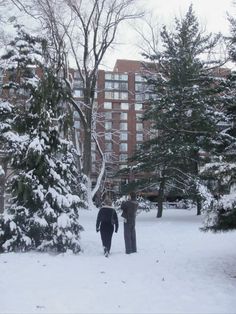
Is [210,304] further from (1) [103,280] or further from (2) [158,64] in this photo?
(2) [158,64]

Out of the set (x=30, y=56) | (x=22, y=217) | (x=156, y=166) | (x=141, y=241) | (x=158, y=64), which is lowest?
(x=141, y=241)

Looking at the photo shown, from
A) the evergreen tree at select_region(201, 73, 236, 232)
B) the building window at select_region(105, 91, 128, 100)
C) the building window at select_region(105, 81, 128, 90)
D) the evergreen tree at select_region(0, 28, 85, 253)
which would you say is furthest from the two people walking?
the building window at select_region(105, 91, 128, 100)

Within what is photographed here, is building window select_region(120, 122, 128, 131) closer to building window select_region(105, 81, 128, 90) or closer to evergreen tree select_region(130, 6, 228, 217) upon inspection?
building window select_region(105, 81, 128, 90)

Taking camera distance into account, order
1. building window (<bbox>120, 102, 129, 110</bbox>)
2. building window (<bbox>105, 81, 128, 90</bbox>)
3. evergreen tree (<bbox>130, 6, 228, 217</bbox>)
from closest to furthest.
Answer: evergreen tree (<bbox>130, 6, 228, 217</bbox>) < building window (<bbox>105, 81, 128, 90</bbox>) < building window (<bbox>120, 102, 129, 110</bbox>)

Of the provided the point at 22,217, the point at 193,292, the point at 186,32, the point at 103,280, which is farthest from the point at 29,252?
the point at 186,32

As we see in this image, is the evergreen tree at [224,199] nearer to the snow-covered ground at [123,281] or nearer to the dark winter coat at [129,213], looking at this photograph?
the snow-covered ground at [123,281]

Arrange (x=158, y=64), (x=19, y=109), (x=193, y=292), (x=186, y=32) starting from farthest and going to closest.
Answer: (x=158, y=64), (x=186, y=32), (x=19, y=109), (x=193, y=292)

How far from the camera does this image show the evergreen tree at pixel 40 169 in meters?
13.0

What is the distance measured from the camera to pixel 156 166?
26.5 meters

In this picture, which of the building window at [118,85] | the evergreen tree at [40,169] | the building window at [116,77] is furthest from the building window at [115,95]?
the evergreen tree at [40,169]

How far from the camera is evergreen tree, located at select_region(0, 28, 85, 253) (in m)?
13.0

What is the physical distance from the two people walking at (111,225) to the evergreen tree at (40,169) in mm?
771

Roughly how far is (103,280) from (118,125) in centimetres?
10294

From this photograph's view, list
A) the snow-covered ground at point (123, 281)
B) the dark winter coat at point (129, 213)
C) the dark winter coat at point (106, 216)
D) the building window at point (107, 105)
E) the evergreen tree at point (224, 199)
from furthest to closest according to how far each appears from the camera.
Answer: the building window at point (107, 105), the dark winter coat at point (129, 213), the dark winter coat at point (106, 216), the evergreen tree at point (224, 199), the snow-covered ground at point (123, 281)
